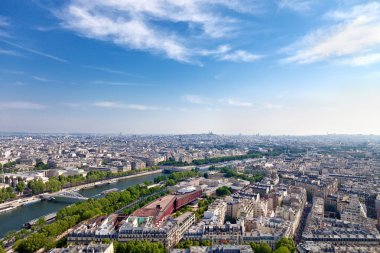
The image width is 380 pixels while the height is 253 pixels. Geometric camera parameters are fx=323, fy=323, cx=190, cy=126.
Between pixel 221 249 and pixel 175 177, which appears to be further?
pixel 175 177

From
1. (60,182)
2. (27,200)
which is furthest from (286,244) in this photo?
(60,182)

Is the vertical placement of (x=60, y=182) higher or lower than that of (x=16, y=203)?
higher

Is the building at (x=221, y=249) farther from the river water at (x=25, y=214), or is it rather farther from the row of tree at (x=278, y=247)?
the river water at (x=25, y=214)

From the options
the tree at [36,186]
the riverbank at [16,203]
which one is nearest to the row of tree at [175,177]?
the tree at [36,186]

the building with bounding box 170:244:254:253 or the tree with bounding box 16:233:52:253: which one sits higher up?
the building with bounding box 170:244:254:253

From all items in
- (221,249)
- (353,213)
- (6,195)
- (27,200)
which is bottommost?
(27,200)

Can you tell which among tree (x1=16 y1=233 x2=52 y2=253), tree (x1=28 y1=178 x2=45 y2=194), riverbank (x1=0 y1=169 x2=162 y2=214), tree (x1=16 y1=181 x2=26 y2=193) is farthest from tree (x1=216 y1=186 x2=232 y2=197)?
tree (x1=16 y1=181 x2=26 y2=193)

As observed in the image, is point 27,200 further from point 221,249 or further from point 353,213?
point 353,213

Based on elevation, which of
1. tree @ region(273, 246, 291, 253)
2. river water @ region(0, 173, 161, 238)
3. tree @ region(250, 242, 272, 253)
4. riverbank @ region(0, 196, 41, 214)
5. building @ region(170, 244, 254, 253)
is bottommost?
river water @ region(0, 173, 161, 238)

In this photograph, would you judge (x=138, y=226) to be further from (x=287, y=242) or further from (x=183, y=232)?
(x=287, y=242)

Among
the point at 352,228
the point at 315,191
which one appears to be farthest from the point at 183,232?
the point at 315,191

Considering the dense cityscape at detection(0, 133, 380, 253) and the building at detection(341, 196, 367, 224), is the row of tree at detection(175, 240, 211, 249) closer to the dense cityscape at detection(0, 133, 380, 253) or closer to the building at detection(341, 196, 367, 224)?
the dense cityscape at detection(0, 133, 380, 253)
